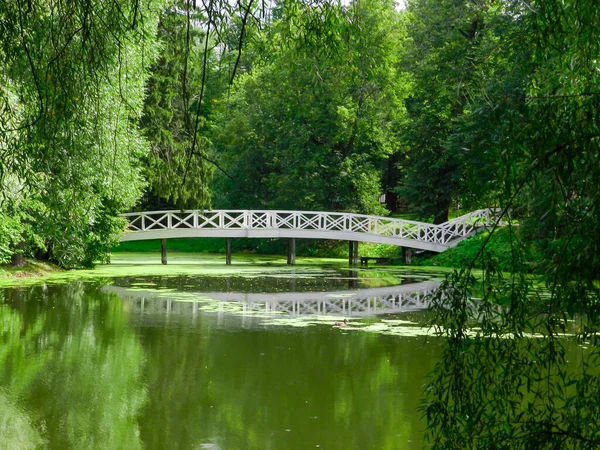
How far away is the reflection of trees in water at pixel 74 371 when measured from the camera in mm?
5823

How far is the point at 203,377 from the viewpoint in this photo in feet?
25.2

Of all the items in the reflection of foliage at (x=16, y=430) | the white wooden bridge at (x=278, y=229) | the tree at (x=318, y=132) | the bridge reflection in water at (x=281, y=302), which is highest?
the tree at (x=318, y=132)

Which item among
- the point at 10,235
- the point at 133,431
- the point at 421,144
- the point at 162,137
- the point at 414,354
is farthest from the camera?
the point at 421,144

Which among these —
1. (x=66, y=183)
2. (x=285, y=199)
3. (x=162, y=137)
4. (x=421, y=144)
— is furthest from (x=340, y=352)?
(x=285, y=199)

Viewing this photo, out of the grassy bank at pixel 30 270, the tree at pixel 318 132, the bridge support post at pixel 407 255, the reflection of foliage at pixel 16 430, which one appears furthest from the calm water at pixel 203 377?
the tree at pixel 318 132

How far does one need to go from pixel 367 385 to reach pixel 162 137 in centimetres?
1625

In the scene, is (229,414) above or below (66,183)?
below

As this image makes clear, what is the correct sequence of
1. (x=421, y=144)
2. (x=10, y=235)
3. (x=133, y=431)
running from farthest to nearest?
(x=421, y=144) → (x=10, y=235) → (x=133, y=431)

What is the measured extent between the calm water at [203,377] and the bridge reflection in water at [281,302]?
0.11 m

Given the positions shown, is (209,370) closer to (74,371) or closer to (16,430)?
(74,371)

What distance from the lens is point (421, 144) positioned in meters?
26.9

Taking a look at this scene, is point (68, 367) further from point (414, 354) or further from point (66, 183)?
point (414, 354)

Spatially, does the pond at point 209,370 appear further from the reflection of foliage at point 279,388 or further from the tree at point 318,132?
the tree at point 318,132

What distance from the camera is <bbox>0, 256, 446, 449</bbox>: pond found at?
19.1ft
